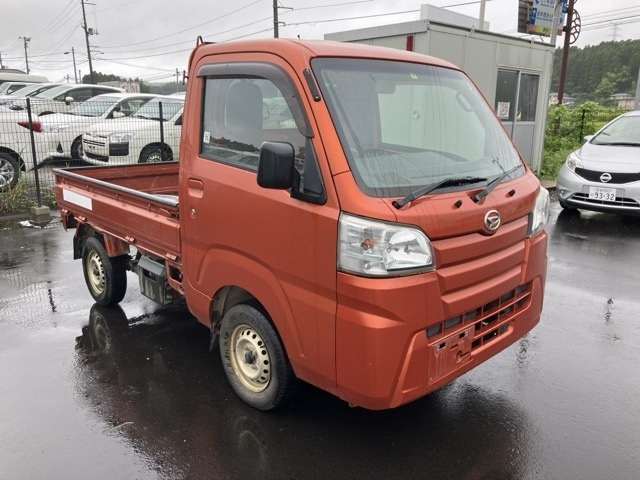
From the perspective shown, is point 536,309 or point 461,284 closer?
point 461,284

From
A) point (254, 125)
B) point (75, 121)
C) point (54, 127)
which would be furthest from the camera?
point (75, 121)

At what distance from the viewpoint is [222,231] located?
3107 millimetres

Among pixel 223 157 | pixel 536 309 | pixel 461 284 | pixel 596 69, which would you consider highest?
pixel 596 69

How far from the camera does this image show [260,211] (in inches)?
112

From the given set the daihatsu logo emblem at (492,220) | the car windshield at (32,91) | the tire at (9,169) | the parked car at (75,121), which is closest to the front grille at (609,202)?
the daihatsu logo emblem at (492,220)

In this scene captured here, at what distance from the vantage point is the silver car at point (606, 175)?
7621 mm

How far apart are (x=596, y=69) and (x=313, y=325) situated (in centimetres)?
5327

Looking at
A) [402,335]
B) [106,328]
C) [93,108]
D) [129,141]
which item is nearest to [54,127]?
[93,108]

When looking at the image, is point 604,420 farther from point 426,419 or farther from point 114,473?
point 114,473

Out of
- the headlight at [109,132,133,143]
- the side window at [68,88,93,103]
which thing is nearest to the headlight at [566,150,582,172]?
the headlight at [109,132,133,143]

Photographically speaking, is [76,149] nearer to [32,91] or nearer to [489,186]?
[32,91]

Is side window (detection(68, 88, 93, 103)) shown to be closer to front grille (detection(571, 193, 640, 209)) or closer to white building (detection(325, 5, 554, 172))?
white building (detection(325, 5, 554, 172))

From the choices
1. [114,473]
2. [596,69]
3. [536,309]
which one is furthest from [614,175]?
[596,69]

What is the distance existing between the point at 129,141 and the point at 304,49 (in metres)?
8.59
